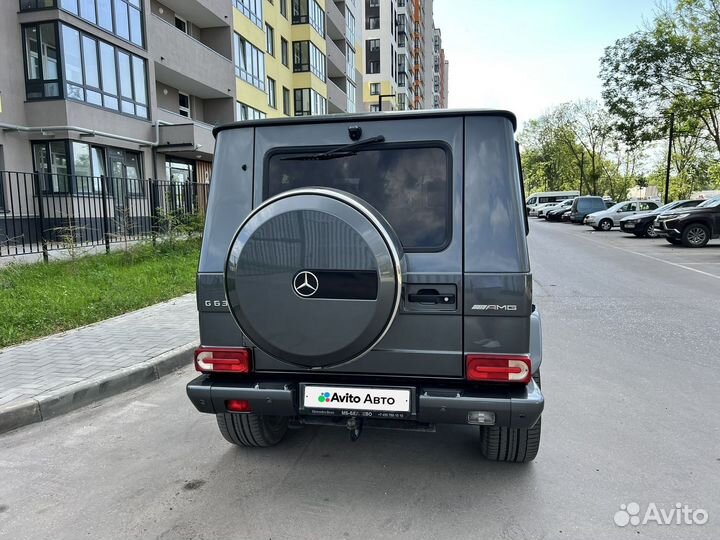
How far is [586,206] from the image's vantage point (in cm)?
3697

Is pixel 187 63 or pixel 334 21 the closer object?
pixel 187 63

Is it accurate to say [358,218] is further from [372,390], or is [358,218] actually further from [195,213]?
[195,213]

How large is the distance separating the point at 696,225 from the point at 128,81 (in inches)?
828

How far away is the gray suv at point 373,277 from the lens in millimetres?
2676

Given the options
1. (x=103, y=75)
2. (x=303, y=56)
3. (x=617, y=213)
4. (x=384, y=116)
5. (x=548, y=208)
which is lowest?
(x=617, y=213)

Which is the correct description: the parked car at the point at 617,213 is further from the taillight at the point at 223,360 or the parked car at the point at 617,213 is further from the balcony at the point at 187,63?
the taillight at the point at 223,360

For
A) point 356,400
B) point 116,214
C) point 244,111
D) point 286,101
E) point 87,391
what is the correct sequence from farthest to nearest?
point 286,101 → point 244,111 → point 116,214 → point 87,391 → point 356,400

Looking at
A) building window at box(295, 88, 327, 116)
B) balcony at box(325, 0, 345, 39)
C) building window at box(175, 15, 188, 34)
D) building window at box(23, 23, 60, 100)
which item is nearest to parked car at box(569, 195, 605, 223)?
building window at box(295, 88, 327, 116)

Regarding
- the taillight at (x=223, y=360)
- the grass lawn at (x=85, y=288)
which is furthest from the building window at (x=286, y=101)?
the taillight at (x=223, y=360)

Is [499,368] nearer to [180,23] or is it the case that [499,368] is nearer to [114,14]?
[114,14]

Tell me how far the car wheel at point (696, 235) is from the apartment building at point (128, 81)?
61.4 ft

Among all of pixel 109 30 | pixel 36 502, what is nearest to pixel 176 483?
pixel 36 502

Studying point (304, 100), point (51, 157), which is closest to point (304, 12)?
point (304, 100)

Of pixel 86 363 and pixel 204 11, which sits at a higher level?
pixel 204 11
